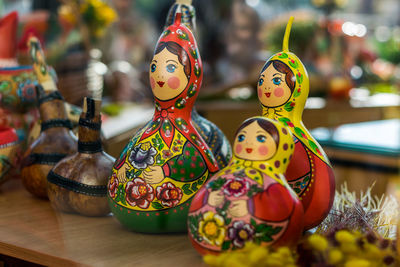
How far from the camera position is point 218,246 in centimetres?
62

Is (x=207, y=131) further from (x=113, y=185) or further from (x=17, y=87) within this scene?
(x=17, y=87)

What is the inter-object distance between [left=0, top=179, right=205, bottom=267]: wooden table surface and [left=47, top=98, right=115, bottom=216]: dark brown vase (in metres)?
0.02

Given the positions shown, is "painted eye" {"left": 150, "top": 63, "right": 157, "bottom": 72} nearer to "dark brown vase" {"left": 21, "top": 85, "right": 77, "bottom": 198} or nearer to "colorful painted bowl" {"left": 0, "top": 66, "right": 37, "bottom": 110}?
"dark brown vase" {"left": 21, "top": 85, "right": 77, "bottom": 198}

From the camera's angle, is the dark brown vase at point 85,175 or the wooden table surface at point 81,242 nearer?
the wooden table surface at point 81,242

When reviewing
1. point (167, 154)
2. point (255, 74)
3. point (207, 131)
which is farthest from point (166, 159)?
point (255, 74)

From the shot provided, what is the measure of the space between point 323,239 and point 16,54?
0.98 m

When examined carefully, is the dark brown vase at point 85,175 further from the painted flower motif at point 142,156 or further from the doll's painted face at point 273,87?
the doll's painted face at point 273,87

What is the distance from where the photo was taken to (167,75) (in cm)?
75

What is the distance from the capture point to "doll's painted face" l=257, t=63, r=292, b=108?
736 mm

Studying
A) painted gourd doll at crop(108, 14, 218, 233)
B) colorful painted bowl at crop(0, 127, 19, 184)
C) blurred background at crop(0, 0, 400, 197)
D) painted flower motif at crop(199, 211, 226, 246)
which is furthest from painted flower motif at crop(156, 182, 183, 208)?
blurred background at crop(0, 0, 400, 197)

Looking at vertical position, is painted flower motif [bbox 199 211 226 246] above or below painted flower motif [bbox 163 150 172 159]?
below

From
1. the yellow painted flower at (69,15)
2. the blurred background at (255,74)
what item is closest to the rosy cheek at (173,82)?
the blurred background at (255,74)

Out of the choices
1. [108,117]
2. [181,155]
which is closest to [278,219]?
[181,155]

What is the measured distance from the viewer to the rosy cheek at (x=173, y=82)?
751 millimetres
